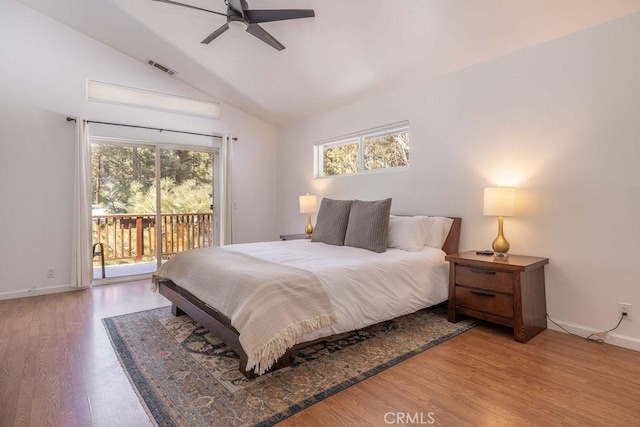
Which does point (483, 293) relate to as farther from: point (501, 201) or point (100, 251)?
point (100, 251)

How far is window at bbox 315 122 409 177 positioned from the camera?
3.97 metres

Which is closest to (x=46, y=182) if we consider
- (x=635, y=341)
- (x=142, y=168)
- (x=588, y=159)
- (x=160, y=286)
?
(x=142, y=168)

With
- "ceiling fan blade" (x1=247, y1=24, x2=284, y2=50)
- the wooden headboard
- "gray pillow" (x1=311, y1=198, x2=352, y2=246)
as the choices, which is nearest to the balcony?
"gray pillow" (x1=311, y1=198, x2=352, y2=246)

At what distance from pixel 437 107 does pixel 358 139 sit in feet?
4.08

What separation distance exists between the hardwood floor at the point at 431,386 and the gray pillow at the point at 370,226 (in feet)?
3.42

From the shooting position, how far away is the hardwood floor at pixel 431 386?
1.58 m

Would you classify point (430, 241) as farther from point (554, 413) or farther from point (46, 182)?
point (46, 182)

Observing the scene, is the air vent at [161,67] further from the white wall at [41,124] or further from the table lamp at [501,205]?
the table lamp at [501,205]

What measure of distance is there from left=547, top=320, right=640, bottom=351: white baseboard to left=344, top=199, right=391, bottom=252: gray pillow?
1514 mm

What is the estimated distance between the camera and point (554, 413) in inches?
63.3

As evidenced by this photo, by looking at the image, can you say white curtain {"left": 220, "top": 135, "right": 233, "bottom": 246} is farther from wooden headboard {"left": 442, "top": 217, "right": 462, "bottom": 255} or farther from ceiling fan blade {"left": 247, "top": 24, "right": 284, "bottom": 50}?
wooden headboard {"left": 442, "top": 217, "right": 462, "bottom": 255}

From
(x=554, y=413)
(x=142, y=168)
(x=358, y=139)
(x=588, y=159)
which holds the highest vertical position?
(x=358, y=139)

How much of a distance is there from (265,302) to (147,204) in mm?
3589

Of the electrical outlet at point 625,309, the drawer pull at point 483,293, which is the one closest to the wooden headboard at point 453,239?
the drawer pull at point 483,293
